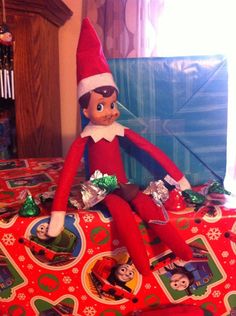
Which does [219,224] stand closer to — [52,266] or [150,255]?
[150,255]

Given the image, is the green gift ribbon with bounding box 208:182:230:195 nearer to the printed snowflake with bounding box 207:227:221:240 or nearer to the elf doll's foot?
the printed snowflake with bounding box 207:227:221:240

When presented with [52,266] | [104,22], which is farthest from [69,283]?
[104,22]

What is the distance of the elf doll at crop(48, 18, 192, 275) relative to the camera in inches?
20.8

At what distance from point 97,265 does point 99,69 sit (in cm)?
36

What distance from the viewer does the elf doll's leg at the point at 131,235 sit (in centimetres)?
51

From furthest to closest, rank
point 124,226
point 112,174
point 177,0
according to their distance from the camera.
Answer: point 177,0 < point 112,174 < point 124,226

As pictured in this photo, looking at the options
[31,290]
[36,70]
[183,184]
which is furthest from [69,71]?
[31,290]

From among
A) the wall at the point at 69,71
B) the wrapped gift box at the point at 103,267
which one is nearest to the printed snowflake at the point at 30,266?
the wrapped gift box at the point at 103,267

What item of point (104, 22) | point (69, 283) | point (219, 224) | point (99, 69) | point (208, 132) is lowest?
point (69, 283)

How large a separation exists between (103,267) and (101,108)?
29 cm

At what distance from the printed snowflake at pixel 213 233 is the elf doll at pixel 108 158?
0.17ft

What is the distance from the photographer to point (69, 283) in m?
0.56

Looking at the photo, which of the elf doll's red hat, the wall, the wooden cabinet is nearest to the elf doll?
the elf doll's red hat

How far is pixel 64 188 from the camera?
561 millimetres
